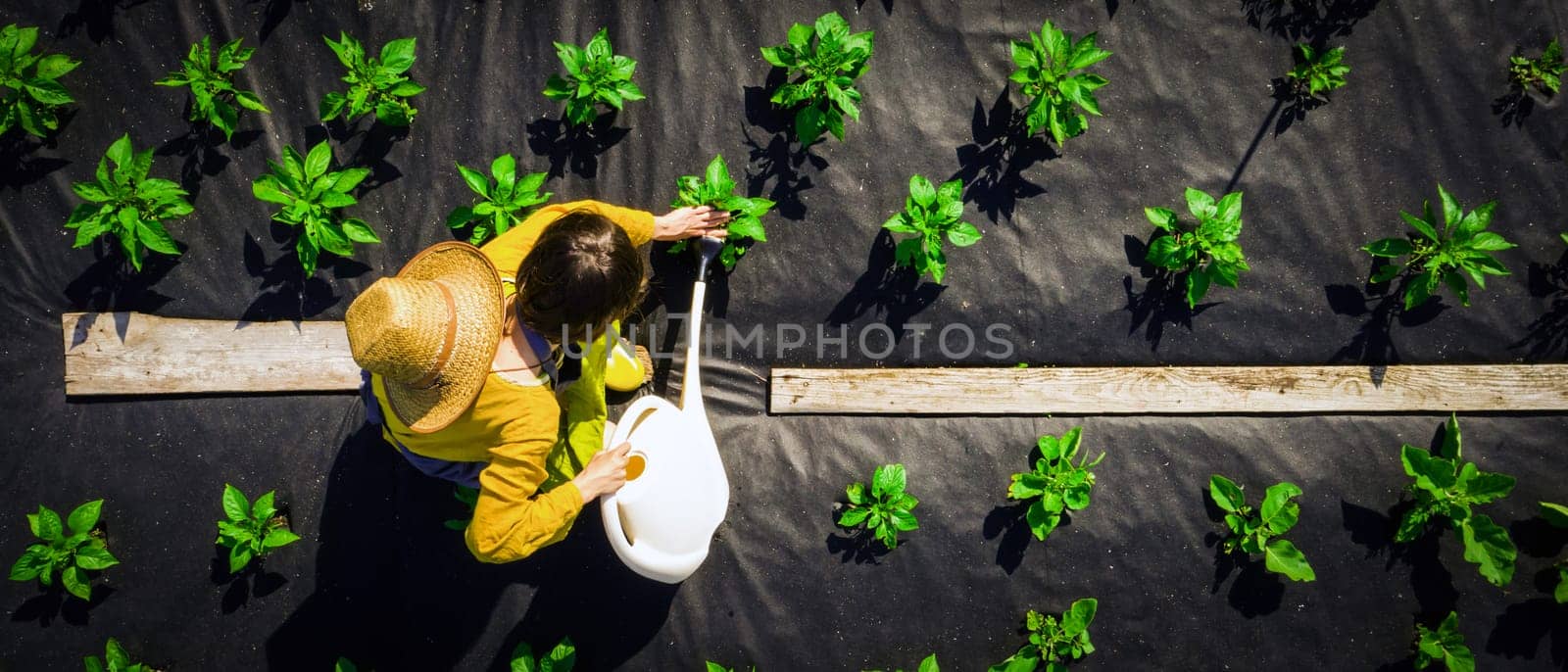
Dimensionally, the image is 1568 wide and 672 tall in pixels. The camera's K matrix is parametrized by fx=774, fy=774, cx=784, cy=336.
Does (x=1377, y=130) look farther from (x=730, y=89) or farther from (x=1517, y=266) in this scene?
(x=730, y=89)

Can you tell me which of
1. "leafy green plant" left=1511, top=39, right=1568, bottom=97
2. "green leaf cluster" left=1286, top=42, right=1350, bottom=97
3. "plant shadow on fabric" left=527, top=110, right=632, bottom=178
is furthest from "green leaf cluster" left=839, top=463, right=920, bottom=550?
"leafy green plant" left=1511, top=39, right=1568, bottom=97

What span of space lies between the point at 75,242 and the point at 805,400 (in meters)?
2.64

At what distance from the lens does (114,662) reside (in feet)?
8.98

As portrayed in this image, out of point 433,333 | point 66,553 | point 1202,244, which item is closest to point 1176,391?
point 1202,244

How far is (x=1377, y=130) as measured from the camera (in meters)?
3.02

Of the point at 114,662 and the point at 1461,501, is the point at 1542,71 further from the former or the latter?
the point at 114,662

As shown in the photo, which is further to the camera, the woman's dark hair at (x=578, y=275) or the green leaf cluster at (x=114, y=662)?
the green leaf cluster at (x=114, y=662)

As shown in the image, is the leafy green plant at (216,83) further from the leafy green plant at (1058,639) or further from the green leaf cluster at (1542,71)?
the green leaf cluster at (1542,71)

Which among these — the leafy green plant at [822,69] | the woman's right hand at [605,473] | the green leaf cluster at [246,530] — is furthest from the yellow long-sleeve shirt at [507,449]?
the leafy green plant at [822,69]

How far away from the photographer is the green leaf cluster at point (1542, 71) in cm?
297

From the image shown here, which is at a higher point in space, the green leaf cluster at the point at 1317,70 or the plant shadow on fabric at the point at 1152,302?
the green leaf cluster at the point at 1317,70

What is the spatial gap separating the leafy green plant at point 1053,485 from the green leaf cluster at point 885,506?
414 mm

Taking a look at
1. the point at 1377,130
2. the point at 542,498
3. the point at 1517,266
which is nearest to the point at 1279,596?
the point at 1517,266

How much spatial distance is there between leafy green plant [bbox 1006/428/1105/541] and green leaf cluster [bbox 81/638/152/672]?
3.23m
